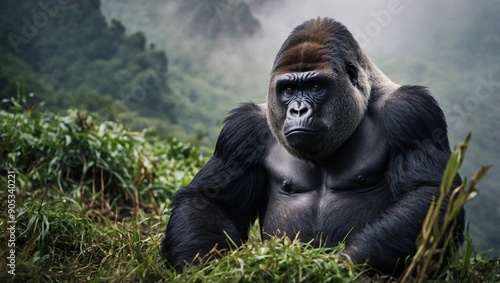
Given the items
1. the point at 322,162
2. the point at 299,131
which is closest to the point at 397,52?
the point at 322,162

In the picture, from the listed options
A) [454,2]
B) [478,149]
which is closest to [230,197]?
[478,149]

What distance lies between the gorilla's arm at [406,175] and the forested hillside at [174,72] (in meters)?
3.14

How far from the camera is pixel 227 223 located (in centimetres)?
413

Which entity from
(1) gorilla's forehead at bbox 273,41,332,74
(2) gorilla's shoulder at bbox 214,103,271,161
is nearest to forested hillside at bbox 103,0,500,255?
(2) gorilla's shoulder at bbox 214,103,271,161

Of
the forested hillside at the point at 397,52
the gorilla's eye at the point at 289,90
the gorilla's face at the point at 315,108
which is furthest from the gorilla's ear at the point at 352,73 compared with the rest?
the forested hillside at the point at 397,52

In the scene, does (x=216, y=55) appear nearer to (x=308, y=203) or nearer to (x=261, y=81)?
(x=261, y=81)

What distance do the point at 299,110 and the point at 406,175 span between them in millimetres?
763

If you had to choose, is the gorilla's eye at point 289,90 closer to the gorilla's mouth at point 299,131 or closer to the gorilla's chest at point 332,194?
the gorilla's mouth at point 299,131

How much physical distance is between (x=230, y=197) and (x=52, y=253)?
1248 millimetres

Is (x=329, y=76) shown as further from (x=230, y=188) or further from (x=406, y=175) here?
(x=230, y=188)

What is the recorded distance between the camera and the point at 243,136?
4.43m

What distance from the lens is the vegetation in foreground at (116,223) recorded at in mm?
3109

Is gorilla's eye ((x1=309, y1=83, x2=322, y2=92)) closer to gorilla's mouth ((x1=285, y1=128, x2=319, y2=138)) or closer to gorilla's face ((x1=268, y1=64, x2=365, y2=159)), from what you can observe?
gorilla's face ((x1=268, y1=64, x2=365, y2=159))

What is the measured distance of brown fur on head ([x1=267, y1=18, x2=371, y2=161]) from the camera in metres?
3.97
